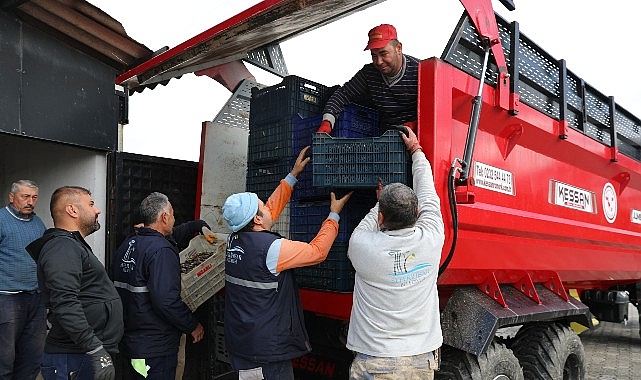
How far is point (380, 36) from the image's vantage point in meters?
3.07

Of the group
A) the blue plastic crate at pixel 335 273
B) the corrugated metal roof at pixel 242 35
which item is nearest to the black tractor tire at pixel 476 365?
the blue plastic crate at pixel 335 273

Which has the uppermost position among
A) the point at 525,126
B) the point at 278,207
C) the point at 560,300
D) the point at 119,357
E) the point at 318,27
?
the point at 318,27

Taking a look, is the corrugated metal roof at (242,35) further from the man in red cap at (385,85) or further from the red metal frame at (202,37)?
the man in red cap at (385,85)

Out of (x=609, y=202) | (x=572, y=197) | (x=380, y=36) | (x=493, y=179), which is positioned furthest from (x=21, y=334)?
(x=609, y=202)

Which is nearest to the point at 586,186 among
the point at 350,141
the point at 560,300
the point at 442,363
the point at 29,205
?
the point at 560,300

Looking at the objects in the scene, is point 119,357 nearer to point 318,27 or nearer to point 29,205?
point 29,205

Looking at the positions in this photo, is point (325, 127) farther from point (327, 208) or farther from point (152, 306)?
point (152, 306)

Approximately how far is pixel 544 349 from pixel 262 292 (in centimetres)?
227

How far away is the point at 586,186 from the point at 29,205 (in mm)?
4671

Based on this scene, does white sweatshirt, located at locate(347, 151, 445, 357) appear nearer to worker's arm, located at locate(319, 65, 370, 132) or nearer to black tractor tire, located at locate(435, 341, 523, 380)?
black tractor tire, located at locate(435, 341, 523, 380)

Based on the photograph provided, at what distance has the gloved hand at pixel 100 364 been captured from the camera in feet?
8.58

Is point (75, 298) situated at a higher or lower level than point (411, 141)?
lower

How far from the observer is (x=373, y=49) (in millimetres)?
3098

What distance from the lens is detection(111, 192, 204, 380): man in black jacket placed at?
3082 mm
